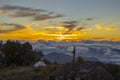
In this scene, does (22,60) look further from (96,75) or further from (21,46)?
(96,75)

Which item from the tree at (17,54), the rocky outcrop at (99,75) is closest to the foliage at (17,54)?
the tree at (17,54)

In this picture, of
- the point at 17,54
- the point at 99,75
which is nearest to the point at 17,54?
the point at 17,54

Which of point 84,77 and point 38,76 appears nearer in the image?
point 84,77

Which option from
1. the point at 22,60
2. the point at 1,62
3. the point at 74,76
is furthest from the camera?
the point at 22,60

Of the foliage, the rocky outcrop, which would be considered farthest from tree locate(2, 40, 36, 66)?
the rocky outcrop

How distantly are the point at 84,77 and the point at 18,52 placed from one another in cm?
3445

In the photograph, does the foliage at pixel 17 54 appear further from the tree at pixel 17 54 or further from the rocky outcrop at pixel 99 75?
the rocky outcrop at pixel 99 75

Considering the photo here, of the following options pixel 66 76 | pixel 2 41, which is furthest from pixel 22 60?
pixel 66 76

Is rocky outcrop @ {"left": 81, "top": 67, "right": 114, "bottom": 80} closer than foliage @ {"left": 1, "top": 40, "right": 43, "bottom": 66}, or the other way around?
rocky outcrop @ {"left": 81, "top": 67, "right": 114, "bottom": 80}

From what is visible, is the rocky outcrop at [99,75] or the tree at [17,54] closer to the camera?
the rocky outcrop at [99,75]

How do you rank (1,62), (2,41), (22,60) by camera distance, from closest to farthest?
(1,62) → (22,60) → (2,41)

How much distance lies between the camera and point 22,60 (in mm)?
62406

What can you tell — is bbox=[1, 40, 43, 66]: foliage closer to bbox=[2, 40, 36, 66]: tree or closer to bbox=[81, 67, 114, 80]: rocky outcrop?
bbox=[2, 40, 36, 66]: tree

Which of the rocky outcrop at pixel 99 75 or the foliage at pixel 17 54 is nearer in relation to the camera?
the rocky outcrop at pixel 99 75
